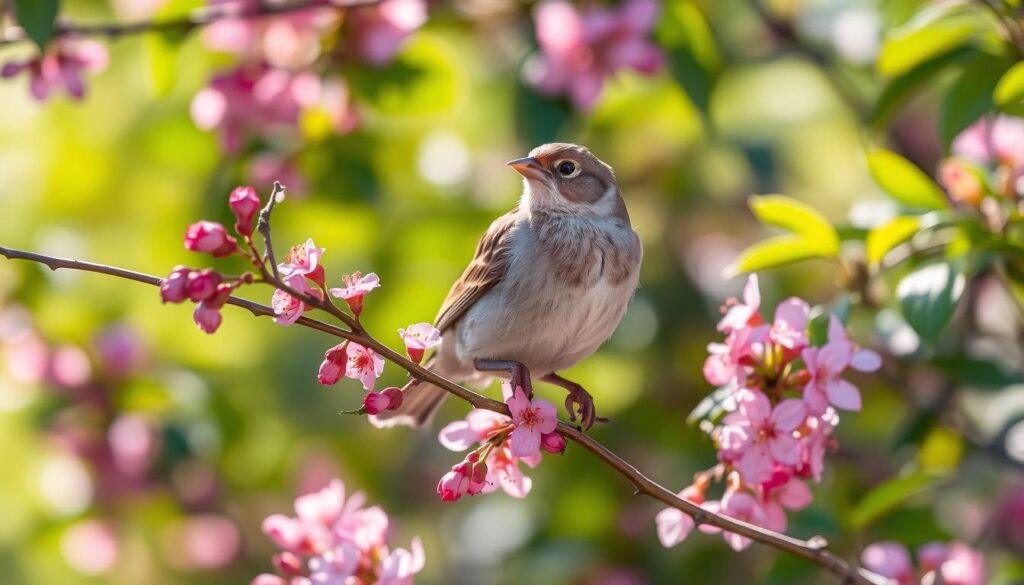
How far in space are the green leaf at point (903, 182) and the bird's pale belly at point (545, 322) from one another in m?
0.72

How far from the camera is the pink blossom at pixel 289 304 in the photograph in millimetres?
2049

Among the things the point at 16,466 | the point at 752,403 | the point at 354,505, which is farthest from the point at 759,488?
the point at 16,466

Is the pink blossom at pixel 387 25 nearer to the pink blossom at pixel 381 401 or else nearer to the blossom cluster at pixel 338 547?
the blossom cluster at pixel 338 547

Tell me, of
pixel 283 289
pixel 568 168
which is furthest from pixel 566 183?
pixel 283 289

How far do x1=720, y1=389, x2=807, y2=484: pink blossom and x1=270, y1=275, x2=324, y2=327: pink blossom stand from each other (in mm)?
847

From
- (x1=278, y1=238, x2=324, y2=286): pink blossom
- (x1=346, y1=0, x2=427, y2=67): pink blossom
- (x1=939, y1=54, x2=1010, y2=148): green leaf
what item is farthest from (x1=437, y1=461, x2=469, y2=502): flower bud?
(x1=346, y1=0, x2=427, y2=67): pink blossom

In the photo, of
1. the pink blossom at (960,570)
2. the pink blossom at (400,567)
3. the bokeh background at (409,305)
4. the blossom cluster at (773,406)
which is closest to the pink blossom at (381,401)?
the pink blossom at (400,567)

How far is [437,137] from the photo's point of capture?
209 inches

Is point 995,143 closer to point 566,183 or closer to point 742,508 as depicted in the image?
point 566,183

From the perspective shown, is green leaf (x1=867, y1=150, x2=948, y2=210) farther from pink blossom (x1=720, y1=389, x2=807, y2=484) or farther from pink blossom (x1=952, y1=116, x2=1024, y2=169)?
pink blossom (x1=720, y1=389, x2=807, y2=484)

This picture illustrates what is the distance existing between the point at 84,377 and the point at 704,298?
90.4 inches

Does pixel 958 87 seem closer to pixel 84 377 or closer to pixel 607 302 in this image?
pixel 607 302

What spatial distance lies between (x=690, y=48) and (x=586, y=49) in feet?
1.07

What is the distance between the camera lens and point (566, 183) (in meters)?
3.83
